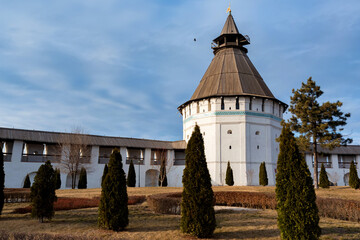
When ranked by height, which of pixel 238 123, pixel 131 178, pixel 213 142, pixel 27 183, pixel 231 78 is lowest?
pixel 27 183

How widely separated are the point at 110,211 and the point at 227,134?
22.4m

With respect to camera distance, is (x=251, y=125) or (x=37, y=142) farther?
(x=251, y=125)

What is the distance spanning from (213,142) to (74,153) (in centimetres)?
1352

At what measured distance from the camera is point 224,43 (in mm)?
35531

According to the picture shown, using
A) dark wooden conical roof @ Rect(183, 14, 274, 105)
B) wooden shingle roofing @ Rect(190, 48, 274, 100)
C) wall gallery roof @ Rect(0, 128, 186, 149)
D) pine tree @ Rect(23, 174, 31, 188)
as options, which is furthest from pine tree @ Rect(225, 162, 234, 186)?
pine tree @ Rect(23, 174, 31, 188)

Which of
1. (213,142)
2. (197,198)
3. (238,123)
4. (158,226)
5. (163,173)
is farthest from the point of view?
(163,173)

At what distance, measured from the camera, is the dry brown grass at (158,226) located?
724 centimetres

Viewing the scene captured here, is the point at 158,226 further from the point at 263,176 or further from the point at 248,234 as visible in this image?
the point at 263,176

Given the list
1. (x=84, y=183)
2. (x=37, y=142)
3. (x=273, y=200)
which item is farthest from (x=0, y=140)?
(x=273, y=200)

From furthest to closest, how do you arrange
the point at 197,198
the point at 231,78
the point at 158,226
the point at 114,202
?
the point at 231,78
the point at 158,226
the point at 114,202
the point at 197,198

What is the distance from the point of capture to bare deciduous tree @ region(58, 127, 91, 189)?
86.3ft

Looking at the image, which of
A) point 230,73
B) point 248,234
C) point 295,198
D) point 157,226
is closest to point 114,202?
point 157,226

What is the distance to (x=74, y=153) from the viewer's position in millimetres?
26344

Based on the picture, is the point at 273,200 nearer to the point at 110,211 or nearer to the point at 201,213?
the point at 201,213
